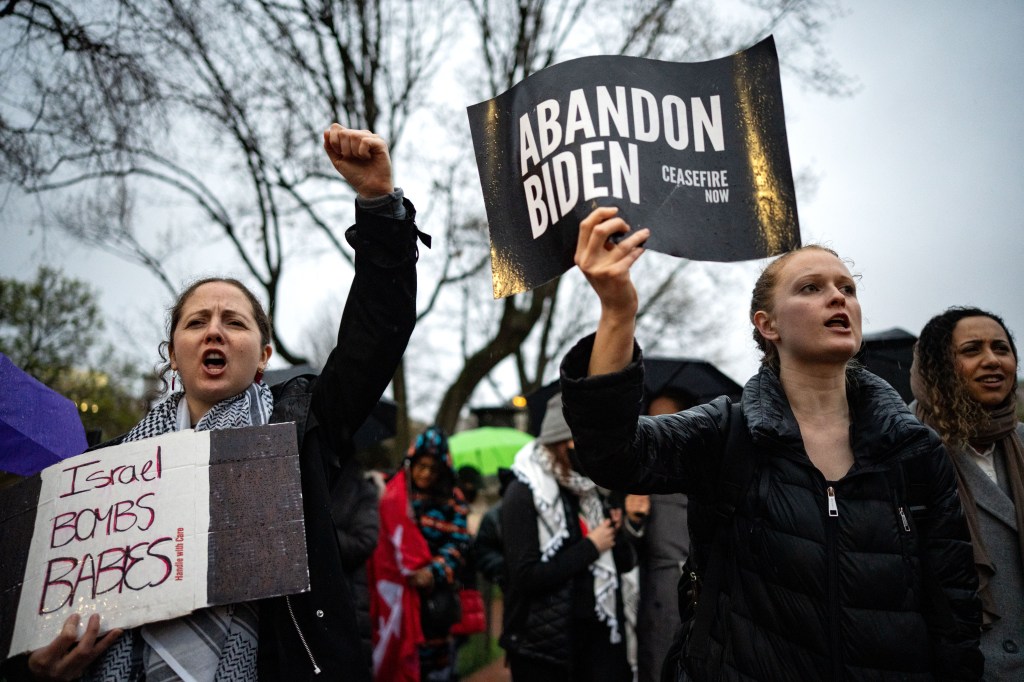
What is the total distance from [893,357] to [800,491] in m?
3.38

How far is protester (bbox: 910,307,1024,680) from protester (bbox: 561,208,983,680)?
0.80 metres

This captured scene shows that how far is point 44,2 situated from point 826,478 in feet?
13.0

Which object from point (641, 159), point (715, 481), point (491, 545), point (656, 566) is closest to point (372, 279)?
point (641, 159)

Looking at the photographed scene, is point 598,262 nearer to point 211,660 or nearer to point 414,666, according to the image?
point 211,660

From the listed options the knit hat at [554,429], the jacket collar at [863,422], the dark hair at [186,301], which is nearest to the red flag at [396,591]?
the knit hat at [554,429]

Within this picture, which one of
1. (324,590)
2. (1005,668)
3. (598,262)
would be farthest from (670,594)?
(598,262)

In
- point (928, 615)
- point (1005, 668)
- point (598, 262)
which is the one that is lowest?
point (1005, 668)

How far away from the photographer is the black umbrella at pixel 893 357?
448 centimetres

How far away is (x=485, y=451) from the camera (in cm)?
964

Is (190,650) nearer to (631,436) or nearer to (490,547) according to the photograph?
(631,436)

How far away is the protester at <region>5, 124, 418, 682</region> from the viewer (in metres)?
1.67

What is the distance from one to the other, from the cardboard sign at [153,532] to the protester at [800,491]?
2.58 feet

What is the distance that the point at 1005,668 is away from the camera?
7.70 feet

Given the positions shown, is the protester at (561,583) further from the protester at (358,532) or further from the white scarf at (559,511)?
the protester at (358,532)
